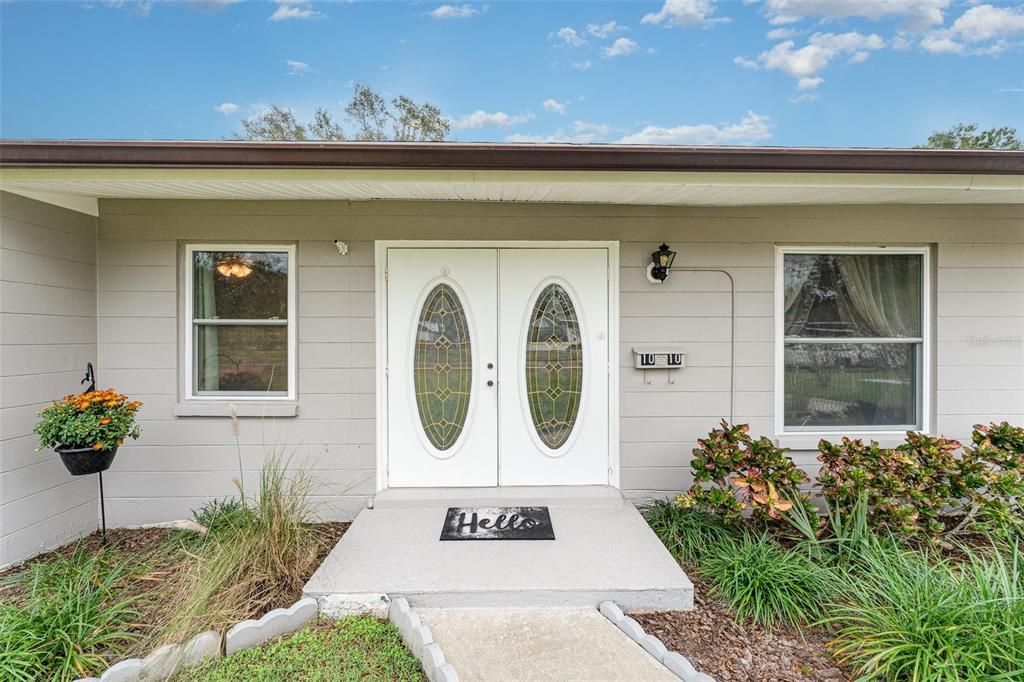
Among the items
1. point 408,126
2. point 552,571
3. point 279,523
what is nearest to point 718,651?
point 552,571

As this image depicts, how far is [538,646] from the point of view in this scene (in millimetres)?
2086

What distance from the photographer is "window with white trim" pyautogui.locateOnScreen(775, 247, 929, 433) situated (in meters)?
3.73

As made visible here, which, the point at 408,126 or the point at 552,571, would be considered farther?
the point at 408,126

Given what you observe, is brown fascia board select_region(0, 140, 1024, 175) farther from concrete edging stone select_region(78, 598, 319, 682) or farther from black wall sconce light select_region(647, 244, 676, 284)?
concrete edging stone select_region(78, 598, 319, 682)

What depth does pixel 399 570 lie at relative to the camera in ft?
8.28

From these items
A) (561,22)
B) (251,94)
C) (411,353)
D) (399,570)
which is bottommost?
(399,570)

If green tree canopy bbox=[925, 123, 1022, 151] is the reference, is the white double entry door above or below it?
below

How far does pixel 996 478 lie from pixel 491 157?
3.83m

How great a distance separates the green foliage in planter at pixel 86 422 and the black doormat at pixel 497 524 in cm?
227

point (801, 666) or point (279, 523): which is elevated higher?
point (279, 523)

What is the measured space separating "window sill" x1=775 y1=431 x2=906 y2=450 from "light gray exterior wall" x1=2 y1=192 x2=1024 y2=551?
0.39 feet

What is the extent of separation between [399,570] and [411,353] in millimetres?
1646

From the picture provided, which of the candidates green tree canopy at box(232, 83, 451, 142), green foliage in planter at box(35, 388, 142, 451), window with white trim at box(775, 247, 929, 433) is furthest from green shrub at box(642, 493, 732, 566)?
green tree canopy at box(232, 83, 451, 142)

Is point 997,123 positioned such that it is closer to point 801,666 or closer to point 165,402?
point 801,666
